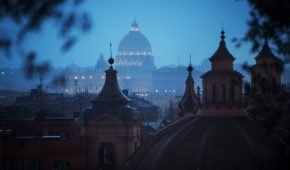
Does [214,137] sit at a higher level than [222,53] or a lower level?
lower

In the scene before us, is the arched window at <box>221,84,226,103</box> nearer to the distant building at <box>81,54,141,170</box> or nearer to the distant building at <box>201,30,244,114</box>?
the distant building at <box>201,30,244,114</box>

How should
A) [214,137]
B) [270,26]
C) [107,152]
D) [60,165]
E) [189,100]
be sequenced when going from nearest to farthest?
[270,26]
[214,137]
[60,165]
[107,152]
[189,100]

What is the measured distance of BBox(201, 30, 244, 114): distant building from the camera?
32688 millimetres

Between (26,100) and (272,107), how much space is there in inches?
2944

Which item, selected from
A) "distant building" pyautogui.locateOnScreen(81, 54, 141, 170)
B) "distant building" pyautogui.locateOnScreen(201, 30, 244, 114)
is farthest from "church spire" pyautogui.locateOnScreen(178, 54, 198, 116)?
"distant building" pyautogui.locateOnScreen(201, 30, 244, 114)

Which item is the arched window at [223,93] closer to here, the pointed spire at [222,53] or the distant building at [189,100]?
the pointed spire at [222,53]

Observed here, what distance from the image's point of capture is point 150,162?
3119cm

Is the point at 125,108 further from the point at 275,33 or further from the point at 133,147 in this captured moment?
the point at 275,33

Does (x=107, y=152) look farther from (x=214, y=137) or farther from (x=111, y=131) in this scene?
(x=214, y=137)

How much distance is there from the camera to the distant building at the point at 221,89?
32.7 m

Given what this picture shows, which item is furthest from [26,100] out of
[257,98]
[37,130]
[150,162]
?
[257,98]

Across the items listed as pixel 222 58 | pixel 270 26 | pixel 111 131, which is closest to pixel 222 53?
pixel 222 58

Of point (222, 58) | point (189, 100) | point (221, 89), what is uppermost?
point (222, 58)

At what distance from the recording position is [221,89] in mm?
32906
